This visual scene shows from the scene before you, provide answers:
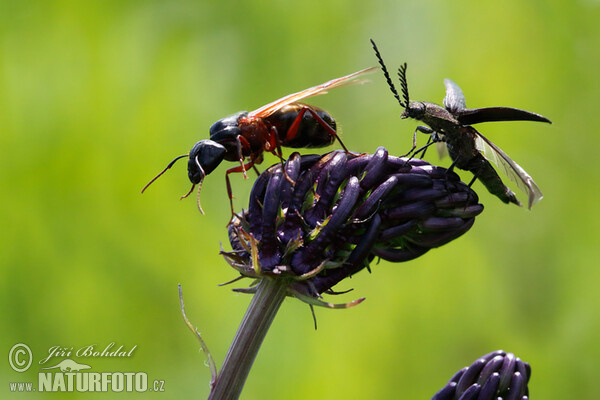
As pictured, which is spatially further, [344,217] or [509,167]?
[509,167]

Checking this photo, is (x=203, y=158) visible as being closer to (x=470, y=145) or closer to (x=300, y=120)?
(x=300, y=120)

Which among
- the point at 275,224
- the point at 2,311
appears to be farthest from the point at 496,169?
the point at 2,311

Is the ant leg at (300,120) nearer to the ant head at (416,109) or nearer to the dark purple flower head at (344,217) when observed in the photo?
the ant head at (416,109)

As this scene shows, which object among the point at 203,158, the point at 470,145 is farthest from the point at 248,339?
the point at 470,145

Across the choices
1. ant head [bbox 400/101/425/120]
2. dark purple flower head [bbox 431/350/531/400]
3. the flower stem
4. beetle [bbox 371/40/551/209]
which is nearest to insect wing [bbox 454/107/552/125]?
beetle [bbox 371/40/551/209]

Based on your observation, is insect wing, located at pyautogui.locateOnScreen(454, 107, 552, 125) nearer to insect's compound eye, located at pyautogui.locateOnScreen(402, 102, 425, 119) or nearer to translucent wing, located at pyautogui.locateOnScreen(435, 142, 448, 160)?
insect's compound eye, located at pyautogui.locateOnScreen(402, 102, 425, 119)

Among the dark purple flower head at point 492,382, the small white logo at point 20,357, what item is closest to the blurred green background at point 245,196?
the small white logo at point 20,357

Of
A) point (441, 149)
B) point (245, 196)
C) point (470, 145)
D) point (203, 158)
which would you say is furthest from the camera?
point (245, 196)
